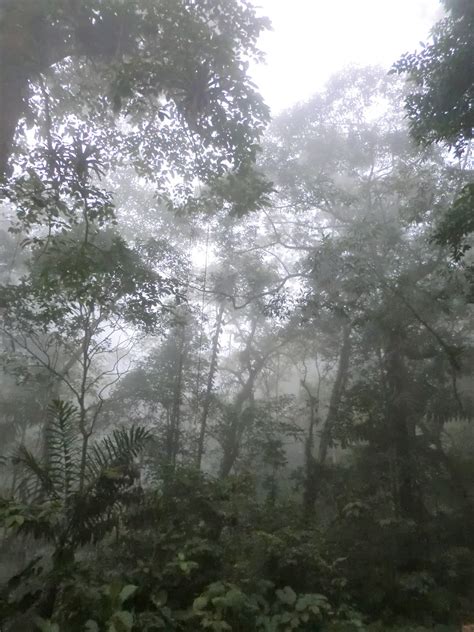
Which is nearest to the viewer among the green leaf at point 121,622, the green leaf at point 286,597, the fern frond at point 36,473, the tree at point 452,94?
the green leaf at point 121,622

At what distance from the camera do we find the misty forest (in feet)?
13.0

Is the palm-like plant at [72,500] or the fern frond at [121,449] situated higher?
the fern frond at [121,449]

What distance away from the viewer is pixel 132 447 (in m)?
4.60

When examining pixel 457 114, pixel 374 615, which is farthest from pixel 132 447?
pixel 457 114

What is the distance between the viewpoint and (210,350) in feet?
45.8

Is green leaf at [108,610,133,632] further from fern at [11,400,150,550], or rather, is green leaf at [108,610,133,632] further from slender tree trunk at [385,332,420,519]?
slender tree trunk at [385,332,420,519]

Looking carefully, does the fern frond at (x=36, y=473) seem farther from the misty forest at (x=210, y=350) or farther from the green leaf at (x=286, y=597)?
the green leaf at (x=286, y=597)

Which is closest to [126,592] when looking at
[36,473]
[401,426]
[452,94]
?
[36,473]

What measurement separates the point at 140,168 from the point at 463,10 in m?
5.16

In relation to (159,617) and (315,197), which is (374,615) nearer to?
(159,617)

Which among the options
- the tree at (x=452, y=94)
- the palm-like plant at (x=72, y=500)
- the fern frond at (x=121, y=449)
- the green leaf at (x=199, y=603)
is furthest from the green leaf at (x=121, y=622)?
the tree at (x=452, y=94)

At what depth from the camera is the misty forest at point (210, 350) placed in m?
3.97

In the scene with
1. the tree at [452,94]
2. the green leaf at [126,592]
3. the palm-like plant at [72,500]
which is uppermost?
the tree at [452,94]

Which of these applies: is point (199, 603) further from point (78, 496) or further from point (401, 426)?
point (401, 426)
